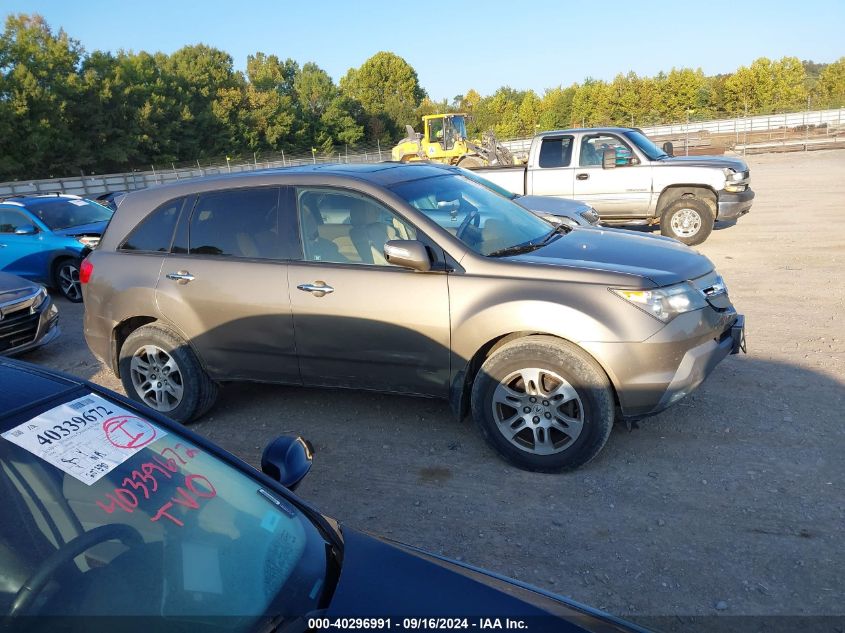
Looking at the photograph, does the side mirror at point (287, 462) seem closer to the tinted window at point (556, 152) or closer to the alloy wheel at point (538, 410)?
the alloy wheel at point (538, 410)

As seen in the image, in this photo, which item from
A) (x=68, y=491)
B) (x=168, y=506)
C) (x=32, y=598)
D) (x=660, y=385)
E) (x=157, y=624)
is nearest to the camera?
(x=32, y=598)

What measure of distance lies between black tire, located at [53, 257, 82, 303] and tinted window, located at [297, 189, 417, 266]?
7303mm

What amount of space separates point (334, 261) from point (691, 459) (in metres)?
2.62

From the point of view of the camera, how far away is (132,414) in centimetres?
209

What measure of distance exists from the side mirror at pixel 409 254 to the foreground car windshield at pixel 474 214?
0.33 metres

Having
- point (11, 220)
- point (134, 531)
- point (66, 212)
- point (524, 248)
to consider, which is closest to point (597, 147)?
point (524, 248)

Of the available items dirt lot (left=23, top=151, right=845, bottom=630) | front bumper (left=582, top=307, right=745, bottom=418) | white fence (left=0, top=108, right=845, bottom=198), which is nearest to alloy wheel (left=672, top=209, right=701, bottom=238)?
dirt lot (left=23, top=151, right=845, bottom=630)

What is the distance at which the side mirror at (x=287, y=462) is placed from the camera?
230cm

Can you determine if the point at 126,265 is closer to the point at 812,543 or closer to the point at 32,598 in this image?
the point at 32,598

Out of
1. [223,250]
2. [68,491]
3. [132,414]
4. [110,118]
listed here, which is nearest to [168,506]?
[68,491]

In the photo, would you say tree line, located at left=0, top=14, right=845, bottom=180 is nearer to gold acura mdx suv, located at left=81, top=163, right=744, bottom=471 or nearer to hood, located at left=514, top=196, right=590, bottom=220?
hood, located at left=514, top=196, right=590, bottom=220

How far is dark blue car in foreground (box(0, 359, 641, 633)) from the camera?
5.06 ft

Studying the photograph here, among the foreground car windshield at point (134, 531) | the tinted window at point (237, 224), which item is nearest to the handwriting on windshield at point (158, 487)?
the foreground car windshield at point (134, 531)

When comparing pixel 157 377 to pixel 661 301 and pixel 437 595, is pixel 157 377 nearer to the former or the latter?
pixel 661 301
